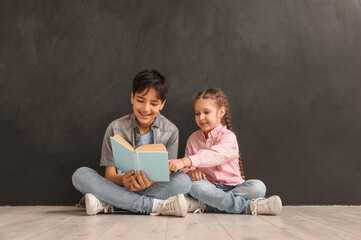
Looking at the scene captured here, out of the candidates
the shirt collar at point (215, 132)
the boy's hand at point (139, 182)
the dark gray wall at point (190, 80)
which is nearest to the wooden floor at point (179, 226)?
the boy's hand at point (139, 182)

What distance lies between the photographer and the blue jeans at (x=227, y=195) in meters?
2.00

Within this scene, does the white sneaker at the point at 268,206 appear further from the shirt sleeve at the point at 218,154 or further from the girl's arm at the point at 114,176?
the girl's arm at the point at 114,176

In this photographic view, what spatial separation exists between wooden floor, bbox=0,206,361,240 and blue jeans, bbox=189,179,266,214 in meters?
0.16

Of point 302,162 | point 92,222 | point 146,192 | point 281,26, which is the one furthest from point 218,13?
point 92,222

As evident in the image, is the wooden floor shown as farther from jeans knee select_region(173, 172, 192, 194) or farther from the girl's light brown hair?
the girl's light brown hair

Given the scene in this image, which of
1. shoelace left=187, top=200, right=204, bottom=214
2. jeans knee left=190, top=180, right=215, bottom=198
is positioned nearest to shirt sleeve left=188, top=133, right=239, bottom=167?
jeans knee left=190, top=180, right=215, bottom=198

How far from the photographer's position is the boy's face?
2.05 metres

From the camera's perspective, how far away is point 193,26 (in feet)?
8.00

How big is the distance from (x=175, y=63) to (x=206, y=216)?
1.02 m

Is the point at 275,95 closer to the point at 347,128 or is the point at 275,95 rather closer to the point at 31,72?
the point at 347,128

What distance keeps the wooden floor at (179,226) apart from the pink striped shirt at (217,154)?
0.34 metres

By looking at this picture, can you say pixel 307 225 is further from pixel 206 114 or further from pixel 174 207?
pixel 206 114

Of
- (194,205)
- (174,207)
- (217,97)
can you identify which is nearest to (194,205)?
(194,205)

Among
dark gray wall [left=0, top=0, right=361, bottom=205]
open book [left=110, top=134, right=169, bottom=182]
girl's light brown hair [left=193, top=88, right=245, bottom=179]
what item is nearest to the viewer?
open book [left=110, top=134, right=169, bottom=182]
